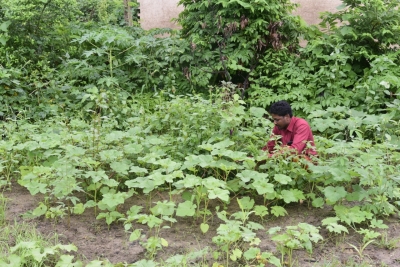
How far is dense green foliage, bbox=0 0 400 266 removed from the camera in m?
3.67

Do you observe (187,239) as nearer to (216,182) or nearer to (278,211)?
(216,182)

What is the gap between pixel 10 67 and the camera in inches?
294

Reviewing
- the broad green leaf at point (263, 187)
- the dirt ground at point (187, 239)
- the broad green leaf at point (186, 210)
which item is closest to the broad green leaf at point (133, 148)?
the dirt ground at point (187, 239)

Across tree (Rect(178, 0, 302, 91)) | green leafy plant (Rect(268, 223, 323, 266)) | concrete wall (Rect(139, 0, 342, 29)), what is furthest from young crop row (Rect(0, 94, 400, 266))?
concrete wall (Rect(139, 0, 342, 29))

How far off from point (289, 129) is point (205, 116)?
3.20ft

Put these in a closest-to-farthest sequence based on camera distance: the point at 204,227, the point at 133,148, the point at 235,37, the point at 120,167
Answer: the point at 204,227
the point at 120,167
the point at 133,148
the point at 235,37

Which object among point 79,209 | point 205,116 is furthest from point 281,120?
point 79,209

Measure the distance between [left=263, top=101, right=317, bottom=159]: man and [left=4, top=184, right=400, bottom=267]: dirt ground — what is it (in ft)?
2.40

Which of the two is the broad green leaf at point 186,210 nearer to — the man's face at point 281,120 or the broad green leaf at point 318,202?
the broad green leaf at point 318,202

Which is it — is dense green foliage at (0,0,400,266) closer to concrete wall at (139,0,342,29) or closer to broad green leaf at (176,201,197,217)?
broad green leaf at (176,201,197,217)

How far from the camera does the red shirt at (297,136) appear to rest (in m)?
4.43

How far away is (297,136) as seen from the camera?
180 inches

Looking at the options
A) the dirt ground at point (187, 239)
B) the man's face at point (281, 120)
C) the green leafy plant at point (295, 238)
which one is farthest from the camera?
the man's face at point (281, 120)

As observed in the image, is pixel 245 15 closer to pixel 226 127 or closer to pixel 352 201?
pixel 226 127
